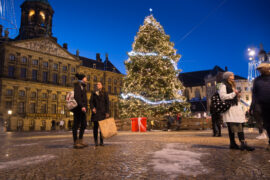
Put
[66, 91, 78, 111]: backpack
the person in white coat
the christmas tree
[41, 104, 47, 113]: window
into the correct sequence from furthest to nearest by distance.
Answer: [41, 104, 47, 113]: window
the christmas tree
[66, 91, 78, 111]: backpack
the person in white coat

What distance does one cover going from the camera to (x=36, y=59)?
47.8m

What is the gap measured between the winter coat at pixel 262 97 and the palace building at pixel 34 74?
3851 cm

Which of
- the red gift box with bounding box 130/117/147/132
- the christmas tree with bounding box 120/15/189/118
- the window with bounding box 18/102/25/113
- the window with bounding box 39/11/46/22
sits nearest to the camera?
the red gift box with bounding box 130/117/147/132

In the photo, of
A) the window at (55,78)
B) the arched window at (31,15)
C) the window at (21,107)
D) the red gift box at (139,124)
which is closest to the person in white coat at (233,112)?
the red gift box at (139,124)

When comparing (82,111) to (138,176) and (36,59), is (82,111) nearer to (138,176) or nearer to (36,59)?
(138,176)

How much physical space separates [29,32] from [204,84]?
166ft

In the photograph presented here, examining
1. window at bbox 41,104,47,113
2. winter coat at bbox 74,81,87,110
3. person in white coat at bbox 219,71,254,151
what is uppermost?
window at bbox 41,104,47,113

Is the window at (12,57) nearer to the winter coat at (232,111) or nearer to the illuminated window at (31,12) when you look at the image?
the illuminated window at (31,12)

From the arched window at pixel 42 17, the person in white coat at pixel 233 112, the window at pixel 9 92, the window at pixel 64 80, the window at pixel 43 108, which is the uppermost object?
the arched window at pixel 42 17

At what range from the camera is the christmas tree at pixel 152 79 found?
70.3 feet

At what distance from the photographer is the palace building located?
4309cm

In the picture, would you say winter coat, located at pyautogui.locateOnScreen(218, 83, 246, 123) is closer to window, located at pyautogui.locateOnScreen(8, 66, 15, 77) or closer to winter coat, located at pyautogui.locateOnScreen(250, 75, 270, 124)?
winter coat, located at pyautogui.locateOnScreen(250, 75, 270, 124)

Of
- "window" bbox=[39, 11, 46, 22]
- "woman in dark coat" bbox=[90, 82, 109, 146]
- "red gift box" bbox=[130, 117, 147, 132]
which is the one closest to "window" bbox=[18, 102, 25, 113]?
"window" bbox=[39, 11, 46, 22]

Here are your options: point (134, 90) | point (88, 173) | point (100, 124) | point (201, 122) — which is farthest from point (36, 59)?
point (88, 173)
